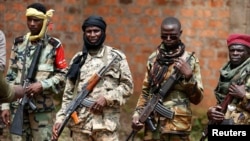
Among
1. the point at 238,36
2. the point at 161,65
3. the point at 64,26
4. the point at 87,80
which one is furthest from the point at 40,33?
the point at 64,26

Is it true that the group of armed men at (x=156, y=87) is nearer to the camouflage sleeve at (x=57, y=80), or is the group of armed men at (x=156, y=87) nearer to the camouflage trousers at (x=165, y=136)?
the camouflage trousers at (x=165, y=136)

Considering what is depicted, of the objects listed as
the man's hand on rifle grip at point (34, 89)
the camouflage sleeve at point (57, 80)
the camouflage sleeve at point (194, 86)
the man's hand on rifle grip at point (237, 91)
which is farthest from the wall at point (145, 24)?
the man's hand on rifle grip at point (237, 91)

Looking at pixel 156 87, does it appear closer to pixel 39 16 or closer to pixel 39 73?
pixel 39 73

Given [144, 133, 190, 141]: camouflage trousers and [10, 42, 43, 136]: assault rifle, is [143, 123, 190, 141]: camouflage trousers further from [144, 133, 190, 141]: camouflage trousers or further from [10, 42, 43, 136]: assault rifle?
[10, 42, 43, 136]: assault rifle

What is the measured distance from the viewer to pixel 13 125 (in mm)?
7871

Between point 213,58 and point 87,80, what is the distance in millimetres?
4762

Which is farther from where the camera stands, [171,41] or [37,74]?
[37,74]

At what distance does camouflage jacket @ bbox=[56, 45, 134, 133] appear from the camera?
740cm

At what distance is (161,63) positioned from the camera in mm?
7418

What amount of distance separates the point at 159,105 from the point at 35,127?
4.76ft

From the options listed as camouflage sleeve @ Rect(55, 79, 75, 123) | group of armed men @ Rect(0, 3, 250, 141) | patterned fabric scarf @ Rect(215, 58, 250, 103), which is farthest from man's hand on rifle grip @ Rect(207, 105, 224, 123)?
camouflage sleeve @ Rect(55, 79, 75, 123)

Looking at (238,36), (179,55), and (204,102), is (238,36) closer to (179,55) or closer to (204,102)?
(179,55)

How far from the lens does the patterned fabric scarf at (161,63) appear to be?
736cm

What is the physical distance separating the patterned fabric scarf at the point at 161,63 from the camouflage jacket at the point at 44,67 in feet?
3.82
